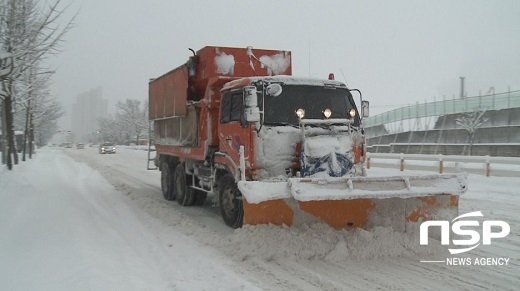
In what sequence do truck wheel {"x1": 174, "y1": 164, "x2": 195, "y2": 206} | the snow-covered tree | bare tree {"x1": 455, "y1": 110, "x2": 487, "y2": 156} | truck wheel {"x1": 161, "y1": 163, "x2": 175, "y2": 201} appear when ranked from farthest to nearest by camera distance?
1. the snow-covered tree
2. bare tree {"x1": 455, "y1": 110, "x2": 487, "y2": 156}
3. truck wheel {"x1": 161, "y1": 163, "x2": 175, "y2": 201}
4. truck wheel {"x1": 174, "y1": 164, "x2": 195, "y2": 206}

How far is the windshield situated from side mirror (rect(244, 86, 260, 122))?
0.98 ft

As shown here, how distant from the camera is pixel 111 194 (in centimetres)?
1275

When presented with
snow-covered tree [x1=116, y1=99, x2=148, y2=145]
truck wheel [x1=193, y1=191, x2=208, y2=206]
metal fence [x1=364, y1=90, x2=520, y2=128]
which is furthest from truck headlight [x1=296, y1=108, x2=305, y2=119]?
snow-covered tree [x1=116, y1=99, x2=148, y2=145]

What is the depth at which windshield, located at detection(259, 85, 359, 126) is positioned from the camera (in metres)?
7.41

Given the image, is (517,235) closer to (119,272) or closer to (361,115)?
(361,115)

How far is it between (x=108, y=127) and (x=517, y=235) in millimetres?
109503

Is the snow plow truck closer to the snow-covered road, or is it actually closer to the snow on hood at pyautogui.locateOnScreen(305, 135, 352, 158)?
the snow on hood at pyautogui.locateOnScreen(305, 135, 352, 158)

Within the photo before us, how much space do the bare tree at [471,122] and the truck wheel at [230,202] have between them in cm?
2498

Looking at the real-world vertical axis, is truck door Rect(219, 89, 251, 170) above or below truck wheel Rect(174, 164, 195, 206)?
above

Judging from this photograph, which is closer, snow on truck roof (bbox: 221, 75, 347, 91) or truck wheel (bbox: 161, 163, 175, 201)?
snow on truck roof (bbox: 221, 75, 347, 91)

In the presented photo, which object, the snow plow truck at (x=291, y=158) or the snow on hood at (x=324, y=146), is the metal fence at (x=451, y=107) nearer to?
the snow plow truck at (x=291, y=158)

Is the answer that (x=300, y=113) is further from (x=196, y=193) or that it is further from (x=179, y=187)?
(x=179, y=187)

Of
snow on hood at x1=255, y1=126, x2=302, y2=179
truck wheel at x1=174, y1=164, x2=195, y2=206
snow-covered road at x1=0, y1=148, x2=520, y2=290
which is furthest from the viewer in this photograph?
truck wheel at x1=174, y1=164, x2=195, y2=206

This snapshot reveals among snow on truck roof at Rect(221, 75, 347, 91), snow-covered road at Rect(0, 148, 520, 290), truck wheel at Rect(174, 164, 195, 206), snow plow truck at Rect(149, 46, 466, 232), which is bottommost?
snow-covered road at Rect(0, 148, 520, 290)
